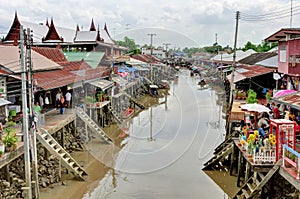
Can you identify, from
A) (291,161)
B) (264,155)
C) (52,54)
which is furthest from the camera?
(52,54)

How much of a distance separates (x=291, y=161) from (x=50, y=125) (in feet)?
32.4

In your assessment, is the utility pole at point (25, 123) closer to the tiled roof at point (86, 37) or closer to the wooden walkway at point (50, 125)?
the wooden walkway at point (50, 125)

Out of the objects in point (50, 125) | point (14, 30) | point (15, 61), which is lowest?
point (50, 125)

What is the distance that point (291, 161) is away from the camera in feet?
30.7

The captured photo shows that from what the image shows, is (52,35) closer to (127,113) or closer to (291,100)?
(127,113)

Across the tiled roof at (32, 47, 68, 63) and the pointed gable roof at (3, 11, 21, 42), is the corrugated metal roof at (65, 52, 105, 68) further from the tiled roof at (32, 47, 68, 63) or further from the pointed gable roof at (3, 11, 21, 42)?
the pointed gable roof at (3, 11, 21, 42)

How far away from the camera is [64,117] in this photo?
17.1 metres

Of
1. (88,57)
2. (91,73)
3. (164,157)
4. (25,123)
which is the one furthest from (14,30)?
(25,123)

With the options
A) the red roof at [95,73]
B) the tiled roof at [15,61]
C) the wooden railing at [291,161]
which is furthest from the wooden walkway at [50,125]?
the wooden railing at [291,161]

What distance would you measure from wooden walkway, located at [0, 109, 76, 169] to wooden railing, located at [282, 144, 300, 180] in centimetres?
806

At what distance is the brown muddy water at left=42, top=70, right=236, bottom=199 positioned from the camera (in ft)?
42.9

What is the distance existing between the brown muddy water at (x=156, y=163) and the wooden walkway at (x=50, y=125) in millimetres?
1893

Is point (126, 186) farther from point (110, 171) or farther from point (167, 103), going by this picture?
point (167, 103)

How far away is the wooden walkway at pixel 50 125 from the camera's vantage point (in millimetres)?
10861
